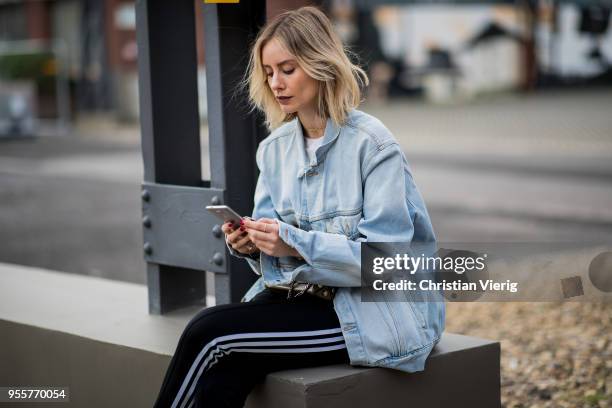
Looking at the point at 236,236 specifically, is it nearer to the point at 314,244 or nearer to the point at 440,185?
the point at 314,244

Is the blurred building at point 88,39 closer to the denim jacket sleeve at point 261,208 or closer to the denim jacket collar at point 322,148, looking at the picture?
the denim jacket sleeve at point 261,208

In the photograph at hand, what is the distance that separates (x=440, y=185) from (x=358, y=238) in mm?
9656

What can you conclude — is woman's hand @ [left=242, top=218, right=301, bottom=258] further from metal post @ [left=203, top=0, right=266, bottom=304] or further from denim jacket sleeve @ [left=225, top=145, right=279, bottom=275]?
metal post @ [left=203, top=0, right=266, bottom=304]

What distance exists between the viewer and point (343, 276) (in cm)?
293

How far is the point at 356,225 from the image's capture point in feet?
9.80

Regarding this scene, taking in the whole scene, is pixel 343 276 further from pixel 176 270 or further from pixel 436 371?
pixel 176 270

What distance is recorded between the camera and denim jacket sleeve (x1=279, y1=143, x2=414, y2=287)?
9.50ft

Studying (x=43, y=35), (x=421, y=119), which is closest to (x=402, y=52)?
(x=421, y=119)

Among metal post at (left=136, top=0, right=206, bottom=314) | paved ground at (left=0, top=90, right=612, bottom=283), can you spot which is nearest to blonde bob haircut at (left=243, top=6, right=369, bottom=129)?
metal post at (left=136, top=0, right=206, bottom=314)

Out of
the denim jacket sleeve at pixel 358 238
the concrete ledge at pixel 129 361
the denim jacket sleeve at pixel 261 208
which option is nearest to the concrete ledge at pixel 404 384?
the concrete ledge at pixel 129 361

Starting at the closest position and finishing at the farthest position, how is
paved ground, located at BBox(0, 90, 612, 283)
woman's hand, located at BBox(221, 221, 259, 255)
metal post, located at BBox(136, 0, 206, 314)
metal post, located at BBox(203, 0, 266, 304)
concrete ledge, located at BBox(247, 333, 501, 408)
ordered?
concrete ledge, located at BBox(247, 333, 501, 408)
woman's hand, located at BBox(221, 221, 259, 255)
metal post, located at BBox(203, 0, 266, 304)
metal post, located at BBox(136, 0, 206, 314)
paved ground, located at BBox(0, 90, 612, 283)

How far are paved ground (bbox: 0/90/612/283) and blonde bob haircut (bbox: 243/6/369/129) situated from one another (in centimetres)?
467

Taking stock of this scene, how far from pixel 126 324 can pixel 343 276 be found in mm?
1238

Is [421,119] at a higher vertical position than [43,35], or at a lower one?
lower
